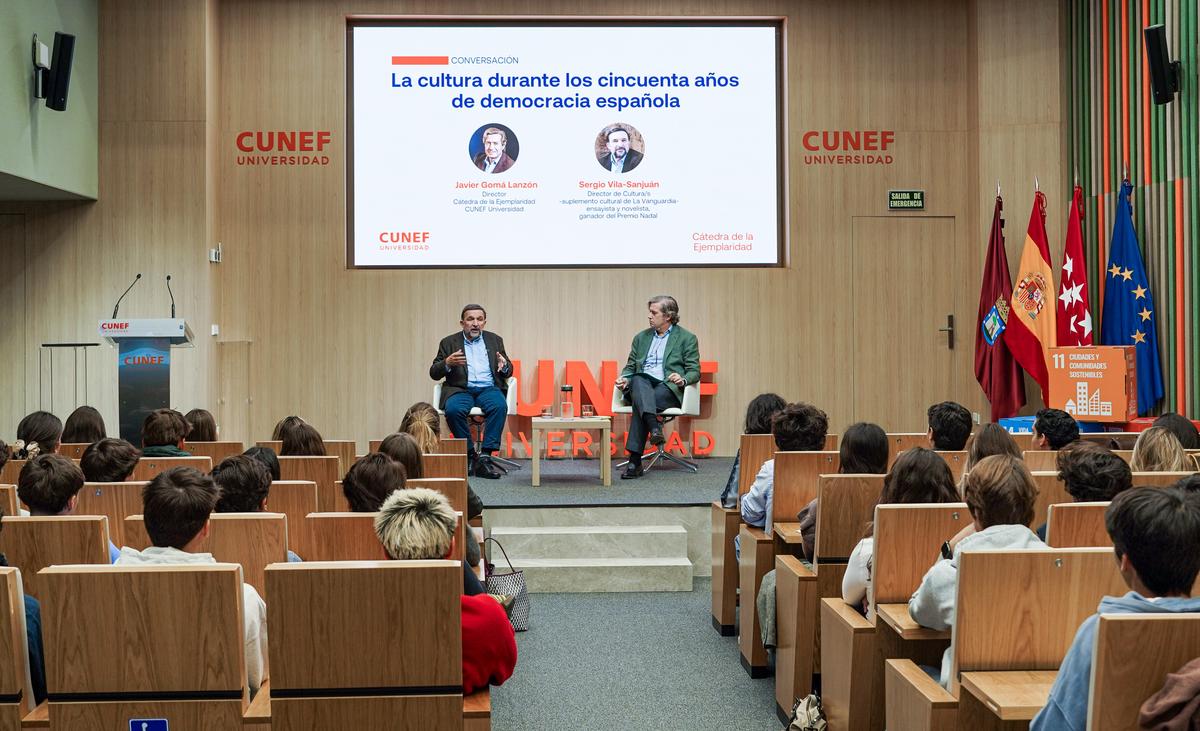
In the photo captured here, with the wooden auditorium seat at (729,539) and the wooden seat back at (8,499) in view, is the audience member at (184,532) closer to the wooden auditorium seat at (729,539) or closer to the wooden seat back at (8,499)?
the wooden seat back at (8,499)

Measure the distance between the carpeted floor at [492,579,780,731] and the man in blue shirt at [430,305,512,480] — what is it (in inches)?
98.2

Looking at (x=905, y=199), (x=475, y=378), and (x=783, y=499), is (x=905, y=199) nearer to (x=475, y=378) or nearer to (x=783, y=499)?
(x=475, y=378)

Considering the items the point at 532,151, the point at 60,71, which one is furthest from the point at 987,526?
the point at 60,71

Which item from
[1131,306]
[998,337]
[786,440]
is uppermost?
[1131,306]

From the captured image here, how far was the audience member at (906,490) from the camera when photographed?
3121mm

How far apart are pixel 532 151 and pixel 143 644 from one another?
7.23m

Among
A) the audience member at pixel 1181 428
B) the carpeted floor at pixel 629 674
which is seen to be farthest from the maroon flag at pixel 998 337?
the carpeted floor at pixel 629 674

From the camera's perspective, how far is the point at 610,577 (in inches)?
228

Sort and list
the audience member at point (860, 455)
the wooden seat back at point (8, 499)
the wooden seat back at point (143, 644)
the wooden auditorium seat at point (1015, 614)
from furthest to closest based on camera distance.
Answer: the audience member at point (860, 455) → the wooden seat back at point (8, 499) → the wooden auditorium seat at point (1015, 614) → the wooden seat back at point (143, 644)

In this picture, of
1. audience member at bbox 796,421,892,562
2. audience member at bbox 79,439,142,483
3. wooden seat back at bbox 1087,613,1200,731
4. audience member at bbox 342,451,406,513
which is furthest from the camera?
audience member at bbox 79,439,142,483

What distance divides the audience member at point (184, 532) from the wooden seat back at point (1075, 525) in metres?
2.02

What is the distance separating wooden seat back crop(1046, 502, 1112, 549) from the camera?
9.65ft

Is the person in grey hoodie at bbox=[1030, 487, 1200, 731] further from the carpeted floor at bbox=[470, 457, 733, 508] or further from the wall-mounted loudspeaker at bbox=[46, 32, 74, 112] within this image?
the wall-mounted loudspeaker at bbox=[46, 32, 74, 112]

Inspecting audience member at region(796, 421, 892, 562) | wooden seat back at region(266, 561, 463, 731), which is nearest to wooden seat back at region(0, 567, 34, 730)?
wooden seat back at region(266, 561, 463, 731)
